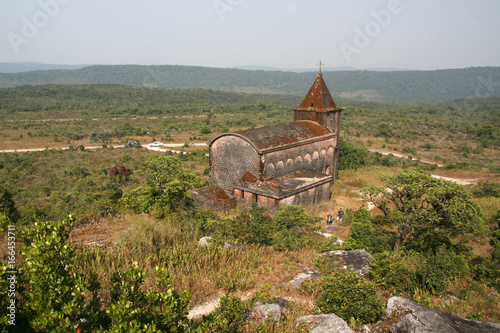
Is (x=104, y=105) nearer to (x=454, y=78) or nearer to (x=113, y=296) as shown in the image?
(x=113, y=296)

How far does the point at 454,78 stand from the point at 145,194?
189510mm

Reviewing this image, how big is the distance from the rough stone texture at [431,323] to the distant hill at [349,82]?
6308 inches

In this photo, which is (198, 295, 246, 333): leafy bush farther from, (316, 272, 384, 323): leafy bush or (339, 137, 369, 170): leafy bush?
(339, 137, 369, 170): leafy bush

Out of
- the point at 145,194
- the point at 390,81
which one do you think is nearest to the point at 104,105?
the point at 145,194

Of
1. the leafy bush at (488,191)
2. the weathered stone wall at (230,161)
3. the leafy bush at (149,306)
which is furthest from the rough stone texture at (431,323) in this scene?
the leafy bush at (488,191)

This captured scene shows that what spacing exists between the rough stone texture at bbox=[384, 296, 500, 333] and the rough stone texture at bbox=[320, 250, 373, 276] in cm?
261

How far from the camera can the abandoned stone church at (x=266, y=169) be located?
1689 centimetres

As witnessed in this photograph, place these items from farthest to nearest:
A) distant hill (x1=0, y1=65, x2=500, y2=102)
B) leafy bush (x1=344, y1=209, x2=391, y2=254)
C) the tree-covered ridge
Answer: distant hill (x1=0, y1=65, x2=500, y2=102)
the tree-covered ridge
leafy bush (x1=344, y1=209, x2=391, y2=254)

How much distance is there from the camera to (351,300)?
5.76 m

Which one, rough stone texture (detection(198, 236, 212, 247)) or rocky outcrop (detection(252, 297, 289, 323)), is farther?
rough stone texture (detection(198, 236, 212, 247))

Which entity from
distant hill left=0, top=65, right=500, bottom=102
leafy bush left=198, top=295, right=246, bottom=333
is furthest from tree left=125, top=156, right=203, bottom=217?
distant hill left=0, top=65, right=500, bottom=102

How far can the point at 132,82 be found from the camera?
17638cm

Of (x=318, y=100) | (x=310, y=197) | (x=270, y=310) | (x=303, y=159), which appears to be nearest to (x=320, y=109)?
(x=318, y=100)

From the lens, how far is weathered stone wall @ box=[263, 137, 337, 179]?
698 inches
